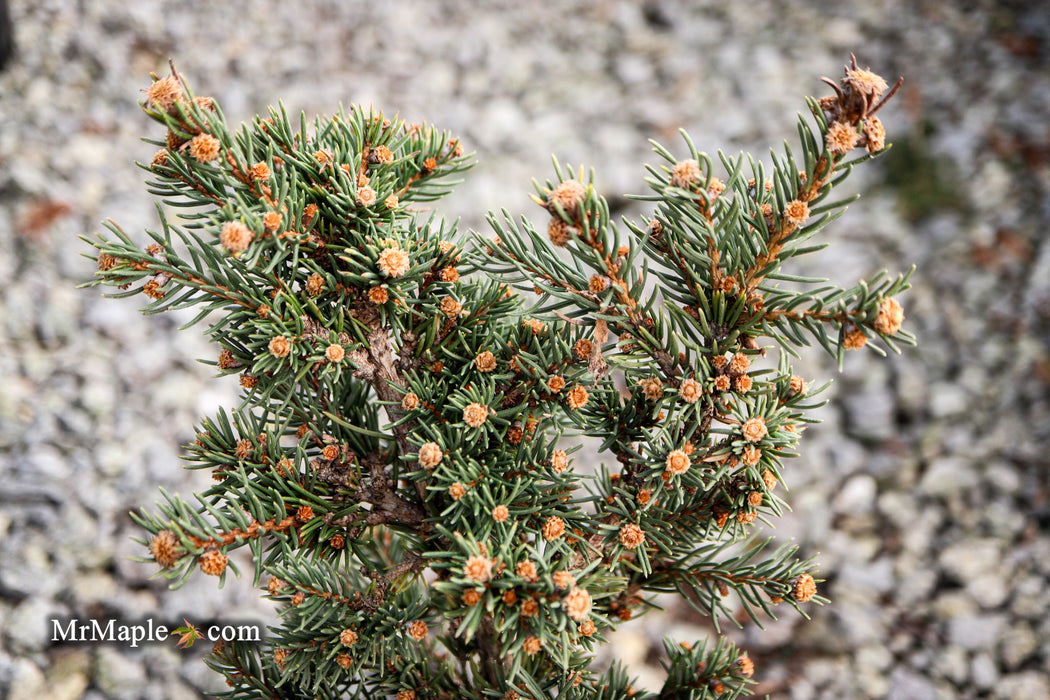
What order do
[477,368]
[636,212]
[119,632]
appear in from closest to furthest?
[477,368] < [119,632] < [636,212]

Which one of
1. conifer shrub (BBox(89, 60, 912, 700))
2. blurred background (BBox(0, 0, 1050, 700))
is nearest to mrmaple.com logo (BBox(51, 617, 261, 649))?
blurred background (BBox(0, 0, 1050, 700))

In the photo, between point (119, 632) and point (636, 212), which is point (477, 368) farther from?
point (636, 212)

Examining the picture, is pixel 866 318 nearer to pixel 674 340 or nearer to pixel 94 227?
pixel 674 340

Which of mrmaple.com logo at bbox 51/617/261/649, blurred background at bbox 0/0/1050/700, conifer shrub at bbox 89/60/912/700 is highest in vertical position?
blurred background at bbox 0/0/1050/700

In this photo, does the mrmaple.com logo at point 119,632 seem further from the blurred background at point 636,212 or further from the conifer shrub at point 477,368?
the conifer shrub at point 477,368

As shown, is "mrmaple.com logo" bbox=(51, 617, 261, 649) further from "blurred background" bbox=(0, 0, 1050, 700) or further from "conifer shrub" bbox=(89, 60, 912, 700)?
"conifer shrub" bbox=(89, 60, 912, 700)

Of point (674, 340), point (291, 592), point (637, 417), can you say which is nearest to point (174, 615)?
point (291, 592)

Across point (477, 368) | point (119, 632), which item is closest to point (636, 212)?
point (477, 368)
